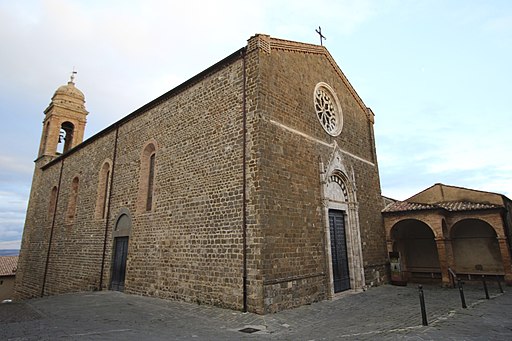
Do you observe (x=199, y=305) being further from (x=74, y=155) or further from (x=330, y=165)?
(x=74, y=155)

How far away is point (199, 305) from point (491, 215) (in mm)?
11608

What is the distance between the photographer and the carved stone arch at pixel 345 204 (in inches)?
412

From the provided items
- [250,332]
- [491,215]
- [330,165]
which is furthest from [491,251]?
[250,332]

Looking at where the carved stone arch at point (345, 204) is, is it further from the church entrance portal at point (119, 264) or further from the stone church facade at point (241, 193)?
the church entrance portal at point (119, 264)

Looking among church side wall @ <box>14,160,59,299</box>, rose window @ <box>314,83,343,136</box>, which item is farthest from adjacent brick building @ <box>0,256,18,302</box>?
rose window @ <box>314,83,343,136</box>

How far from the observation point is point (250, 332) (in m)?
Result: 5.81

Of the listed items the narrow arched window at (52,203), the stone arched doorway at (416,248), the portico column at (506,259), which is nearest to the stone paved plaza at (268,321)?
the portico column at (506,259)

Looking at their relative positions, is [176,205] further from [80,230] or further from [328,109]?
[80,230]

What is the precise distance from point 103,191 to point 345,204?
11.6 meters

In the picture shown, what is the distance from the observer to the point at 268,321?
259 inches

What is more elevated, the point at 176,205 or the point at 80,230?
the point at 176,205

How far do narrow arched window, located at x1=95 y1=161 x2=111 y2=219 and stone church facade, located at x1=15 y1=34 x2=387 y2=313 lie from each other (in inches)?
2.9

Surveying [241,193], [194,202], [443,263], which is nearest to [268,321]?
[241,193]

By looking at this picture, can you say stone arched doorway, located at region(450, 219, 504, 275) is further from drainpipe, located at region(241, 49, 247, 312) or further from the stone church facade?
drainpipe, located at region(241, 49, 247, 312)
